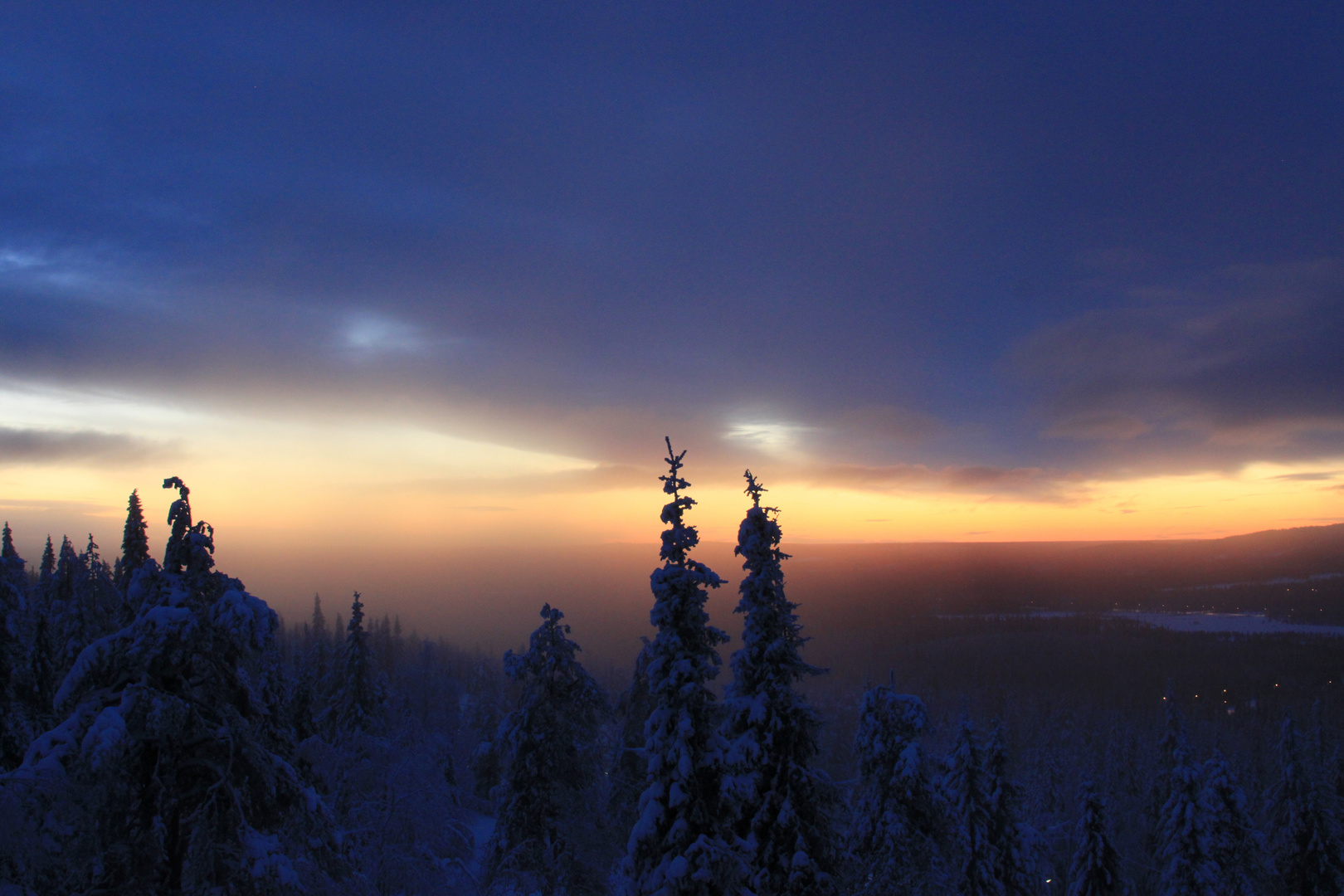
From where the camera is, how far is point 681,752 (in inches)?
508

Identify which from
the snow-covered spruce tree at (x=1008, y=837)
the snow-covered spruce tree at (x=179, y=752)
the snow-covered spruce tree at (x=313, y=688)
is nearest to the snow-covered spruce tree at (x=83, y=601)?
the snow-covered spruce tree at (x=313, y=688)

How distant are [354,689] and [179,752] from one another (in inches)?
968

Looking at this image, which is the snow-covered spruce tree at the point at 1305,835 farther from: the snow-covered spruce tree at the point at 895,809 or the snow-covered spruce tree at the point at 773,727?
the snow-covered spruce tree at the point at 773,727

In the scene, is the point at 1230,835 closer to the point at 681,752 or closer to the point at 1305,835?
the point at 1305,835

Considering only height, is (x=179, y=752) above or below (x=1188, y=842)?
above

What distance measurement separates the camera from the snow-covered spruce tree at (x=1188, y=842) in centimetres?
2556

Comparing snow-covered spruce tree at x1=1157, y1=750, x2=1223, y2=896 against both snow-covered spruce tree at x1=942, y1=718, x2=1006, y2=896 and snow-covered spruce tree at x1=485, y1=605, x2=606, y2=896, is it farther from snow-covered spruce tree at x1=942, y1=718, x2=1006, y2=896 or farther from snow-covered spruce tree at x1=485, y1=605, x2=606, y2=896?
snow-covered spruce tree at x1=485, y1=605, x2=606, y2=896

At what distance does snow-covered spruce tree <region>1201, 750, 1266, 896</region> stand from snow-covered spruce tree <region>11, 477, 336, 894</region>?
33336 mm

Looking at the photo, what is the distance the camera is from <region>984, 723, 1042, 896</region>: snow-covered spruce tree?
945 inches

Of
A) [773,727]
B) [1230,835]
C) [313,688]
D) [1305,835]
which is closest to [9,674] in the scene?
[773,727]

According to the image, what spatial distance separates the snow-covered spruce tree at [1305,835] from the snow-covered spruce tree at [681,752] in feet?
110

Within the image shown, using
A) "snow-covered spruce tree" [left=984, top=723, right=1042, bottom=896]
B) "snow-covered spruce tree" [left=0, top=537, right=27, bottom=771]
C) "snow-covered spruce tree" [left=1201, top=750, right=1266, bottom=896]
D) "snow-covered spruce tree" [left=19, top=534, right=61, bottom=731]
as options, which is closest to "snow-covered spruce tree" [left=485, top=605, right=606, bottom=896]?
"snow-covered spruce tree" [left=19, top=534, right=61, bottom=731]

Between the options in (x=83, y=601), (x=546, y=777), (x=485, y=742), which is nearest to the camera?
(x=546, y=777)

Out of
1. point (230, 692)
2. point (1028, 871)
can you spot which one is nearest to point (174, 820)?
point (230, 692)
